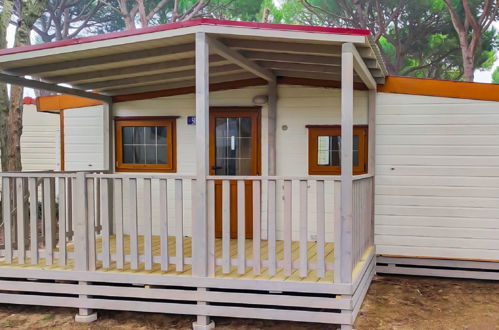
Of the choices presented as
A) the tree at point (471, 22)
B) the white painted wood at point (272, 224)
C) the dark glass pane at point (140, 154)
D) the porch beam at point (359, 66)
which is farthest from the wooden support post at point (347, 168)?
the tree at point (471, 22)

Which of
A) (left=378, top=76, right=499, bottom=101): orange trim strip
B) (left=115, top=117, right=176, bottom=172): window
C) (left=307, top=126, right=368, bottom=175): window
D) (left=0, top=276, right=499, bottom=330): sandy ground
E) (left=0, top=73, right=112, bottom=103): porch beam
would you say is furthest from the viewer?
(left=115, top=117, right=176, bottom=172): window

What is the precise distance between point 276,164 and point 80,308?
2.71m

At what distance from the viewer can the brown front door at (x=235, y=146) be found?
18.2 feet

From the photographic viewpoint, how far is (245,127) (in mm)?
5605

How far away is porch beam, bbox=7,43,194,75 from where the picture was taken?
4035 mm

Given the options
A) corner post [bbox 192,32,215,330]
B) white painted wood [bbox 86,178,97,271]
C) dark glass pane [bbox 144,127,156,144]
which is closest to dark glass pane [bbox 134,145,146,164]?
dark glass pane [bbox 144,127,156,144]

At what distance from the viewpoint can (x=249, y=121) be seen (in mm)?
5605

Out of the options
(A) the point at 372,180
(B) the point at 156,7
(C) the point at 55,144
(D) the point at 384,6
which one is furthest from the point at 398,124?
(B) the point at 156,7

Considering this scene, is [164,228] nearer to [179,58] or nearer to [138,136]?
[179,58]

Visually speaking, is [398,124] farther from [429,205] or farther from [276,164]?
[276,164]

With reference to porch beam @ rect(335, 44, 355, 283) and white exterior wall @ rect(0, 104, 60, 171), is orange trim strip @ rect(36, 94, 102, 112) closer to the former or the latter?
porch beam @ rect(335, 44, 355, 283)

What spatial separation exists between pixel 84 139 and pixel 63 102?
23.9 inches

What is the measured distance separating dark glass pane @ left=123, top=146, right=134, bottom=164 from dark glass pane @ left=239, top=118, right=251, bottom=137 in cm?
149

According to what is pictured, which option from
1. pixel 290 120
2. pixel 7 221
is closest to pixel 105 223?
pixel 7 221
